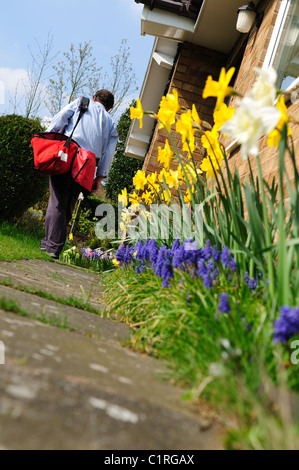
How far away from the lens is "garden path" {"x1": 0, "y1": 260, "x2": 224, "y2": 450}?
0.76m

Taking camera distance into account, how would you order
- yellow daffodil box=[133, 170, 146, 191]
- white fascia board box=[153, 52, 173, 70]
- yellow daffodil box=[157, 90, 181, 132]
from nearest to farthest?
yellow daffodil box=[157, 90, 181, 132]
yellow daffodil box=[133, 170, 146, 191]
white fascia board box=[153, 52, 173, 70]

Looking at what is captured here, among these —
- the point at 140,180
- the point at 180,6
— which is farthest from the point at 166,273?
the point at 180,6

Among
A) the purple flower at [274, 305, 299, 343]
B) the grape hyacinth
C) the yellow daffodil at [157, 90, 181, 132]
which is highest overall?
the yellow daffodil at [157, 90, 181, 132]

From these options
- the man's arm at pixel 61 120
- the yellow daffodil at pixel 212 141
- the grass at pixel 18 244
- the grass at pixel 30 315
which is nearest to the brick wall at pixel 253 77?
the yellow daffodil at pixel 212 141

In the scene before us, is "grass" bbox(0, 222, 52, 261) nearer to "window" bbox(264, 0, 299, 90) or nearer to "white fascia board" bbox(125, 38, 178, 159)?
"window" bbox(264, 0, 299, 90)

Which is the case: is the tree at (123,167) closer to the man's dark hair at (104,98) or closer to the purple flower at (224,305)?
the man's dark hair at (104,98)

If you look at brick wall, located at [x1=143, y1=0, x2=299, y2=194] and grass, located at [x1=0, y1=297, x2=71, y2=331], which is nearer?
grass, located at [x1=0, y1=297, x2=71, y2=331]

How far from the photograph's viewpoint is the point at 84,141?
15.1ft

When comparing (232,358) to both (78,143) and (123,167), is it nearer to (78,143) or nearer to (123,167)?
(78,143)

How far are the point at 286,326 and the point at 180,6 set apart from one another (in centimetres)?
543

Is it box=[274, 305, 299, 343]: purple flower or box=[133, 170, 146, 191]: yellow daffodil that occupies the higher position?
box=[133, 170, 146, 191]: yellow daffodil

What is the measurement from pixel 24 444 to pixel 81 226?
12183 mm

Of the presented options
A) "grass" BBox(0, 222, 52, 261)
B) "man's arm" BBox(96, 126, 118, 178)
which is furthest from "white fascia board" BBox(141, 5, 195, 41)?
"grass" BBox(0, 222, 52, 261)
